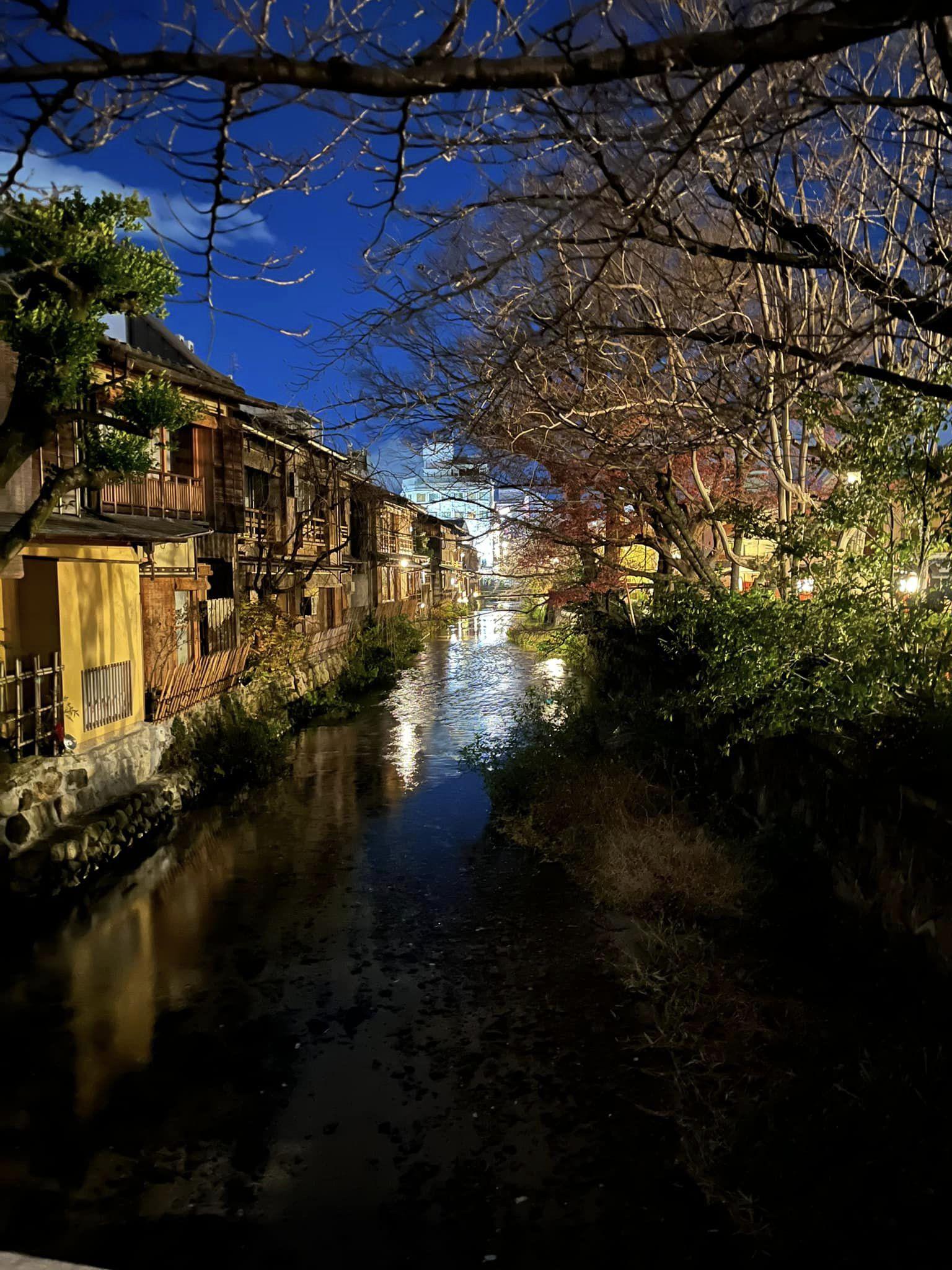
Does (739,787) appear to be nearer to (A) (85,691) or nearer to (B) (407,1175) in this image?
(B) (407,1175)

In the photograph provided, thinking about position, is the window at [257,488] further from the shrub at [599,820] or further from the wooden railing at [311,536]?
the shrub at [599,820]

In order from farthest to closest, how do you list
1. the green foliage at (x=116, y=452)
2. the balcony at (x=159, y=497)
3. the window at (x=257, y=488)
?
the window at (x=257, y=488), the balcony at (x=159, y=497), the green foliage at (x=116, y=452)

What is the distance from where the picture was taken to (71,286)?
8.80 metres

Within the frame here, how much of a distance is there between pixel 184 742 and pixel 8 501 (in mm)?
4854

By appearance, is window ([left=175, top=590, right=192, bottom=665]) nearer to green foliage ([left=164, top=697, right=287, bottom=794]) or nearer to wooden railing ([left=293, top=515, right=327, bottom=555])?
green foliage ([left=164, top=697, right=287, bottom=794])

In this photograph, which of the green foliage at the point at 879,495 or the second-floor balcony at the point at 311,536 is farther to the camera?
the second-floor balcony at the point at 311,536

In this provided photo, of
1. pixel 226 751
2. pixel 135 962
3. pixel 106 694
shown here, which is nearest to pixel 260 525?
pixel 226 751

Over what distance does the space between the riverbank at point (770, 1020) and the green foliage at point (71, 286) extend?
8.30m

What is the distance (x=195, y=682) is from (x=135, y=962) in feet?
26.1

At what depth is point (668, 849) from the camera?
982cm

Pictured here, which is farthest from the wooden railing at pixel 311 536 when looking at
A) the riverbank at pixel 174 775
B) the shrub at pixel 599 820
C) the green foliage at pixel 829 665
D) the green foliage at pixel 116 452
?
the green foliage at pixel 829 665

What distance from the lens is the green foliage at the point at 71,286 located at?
8766mm

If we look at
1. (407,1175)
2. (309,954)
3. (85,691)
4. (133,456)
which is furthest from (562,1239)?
(85,691)

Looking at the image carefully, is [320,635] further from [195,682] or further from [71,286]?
[71,286]
